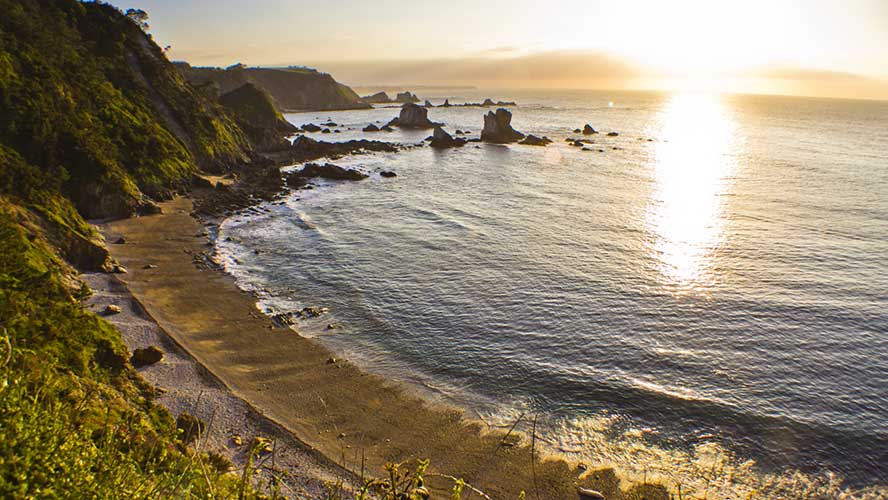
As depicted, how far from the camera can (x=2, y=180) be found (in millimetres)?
25562

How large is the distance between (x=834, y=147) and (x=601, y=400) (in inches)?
5011

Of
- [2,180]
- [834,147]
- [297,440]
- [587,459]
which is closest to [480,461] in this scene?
[587,459]

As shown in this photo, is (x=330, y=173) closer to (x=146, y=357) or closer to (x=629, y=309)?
(x=629, y=309)

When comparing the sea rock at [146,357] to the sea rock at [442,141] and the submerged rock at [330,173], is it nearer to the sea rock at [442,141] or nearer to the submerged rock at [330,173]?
the submerged rock at [330,173]

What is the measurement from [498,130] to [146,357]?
11302 centimetres

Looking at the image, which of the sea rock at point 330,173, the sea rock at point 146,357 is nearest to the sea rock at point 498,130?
the sea rock at point 330,173

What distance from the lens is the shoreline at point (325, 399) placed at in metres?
18.1

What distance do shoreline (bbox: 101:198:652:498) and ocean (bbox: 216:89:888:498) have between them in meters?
1.41

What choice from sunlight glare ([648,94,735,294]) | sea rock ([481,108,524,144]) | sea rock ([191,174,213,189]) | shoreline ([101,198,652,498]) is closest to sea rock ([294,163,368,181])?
sea rock ([191,174,213,189])

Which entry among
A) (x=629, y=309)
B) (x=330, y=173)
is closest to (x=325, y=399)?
(x=629, y=309)

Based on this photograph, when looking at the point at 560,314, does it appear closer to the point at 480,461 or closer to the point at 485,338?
the point at 485,338

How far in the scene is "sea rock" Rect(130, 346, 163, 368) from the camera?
20938mm

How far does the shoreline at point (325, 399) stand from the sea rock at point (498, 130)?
100m

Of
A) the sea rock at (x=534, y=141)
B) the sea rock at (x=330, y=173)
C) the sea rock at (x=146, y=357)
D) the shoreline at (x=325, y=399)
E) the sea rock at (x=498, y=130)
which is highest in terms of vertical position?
the sea rock at (x=498, y=130)
